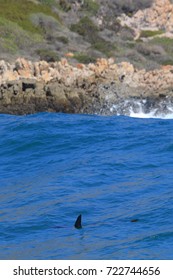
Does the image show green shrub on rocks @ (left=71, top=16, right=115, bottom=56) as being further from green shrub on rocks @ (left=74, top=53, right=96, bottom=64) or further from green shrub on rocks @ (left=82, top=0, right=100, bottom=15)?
green shrub on rocks @ (left=82, top=0, right=100, bottom=15)

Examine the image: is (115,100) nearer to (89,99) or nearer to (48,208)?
(89,99)

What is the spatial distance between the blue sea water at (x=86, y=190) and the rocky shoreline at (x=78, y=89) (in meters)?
5.52

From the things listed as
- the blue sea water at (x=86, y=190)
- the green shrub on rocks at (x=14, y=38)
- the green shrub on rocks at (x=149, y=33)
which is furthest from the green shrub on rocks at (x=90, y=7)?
the blue sea water at (x=86, y=190)

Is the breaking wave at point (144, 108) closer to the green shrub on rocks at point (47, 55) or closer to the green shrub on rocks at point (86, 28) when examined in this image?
the green shrub on rocks at point (47, 55)

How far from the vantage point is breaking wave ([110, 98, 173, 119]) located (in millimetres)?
30406

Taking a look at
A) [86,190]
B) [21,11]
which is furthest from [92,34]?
[86,190]

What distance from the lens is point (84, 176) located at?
1623 centimetres

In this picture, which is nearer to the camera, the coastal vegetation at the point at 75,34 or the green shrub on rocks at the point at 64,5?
the coastal vegetation at the point at 75,34

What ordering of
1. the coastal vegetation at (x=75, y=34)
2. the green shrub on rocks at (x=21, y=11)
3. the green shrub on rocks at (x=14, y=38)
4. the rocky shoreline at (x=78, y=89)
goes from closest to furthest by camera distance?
1. the rocky shoreline at (x=78, y=89)
2. the green shrub on rocks at (x=14, y=38)
3. the coastal vegetation at (x=75, y=34)
4. the green shrub on rocks at (x=21, y=11)

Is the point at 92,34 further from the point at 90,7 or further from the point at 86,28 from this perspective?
the point at 90,7

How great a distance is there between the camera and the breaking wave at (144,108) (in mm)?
30406

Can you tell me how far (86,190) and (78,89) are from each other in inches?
635

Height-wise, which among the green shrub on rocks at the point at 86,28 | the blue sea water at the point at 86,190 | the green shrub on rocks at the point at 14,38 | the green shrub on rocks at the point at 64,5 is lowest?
the blue sea water at the point at 86,190
